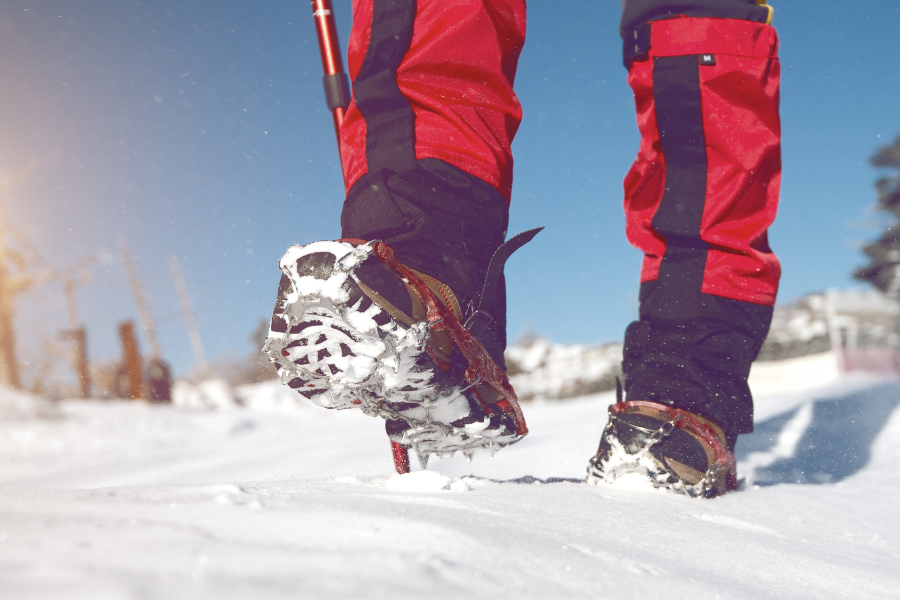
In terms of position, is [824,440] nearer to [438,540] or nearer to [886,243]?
[438,540]

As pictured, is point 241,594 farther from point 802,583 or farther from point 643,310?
point 643,310

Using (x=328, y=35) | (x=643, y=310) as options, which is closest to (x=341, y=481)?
(x=643, y=310)

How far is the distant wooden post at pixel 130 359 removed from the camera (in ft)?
22.3

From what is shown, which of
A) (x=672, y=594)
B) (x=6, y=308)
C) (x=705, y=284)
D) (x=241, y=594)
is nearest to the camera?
(x=241, y=594)

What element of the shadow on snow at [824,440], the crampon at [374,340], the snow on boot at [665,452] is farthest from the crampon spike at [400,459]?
the shadow on snow at [824,440]

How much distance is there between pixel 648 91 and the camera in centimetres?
110

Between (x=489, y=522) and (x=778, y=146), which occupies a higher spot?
(x=778, y=146)

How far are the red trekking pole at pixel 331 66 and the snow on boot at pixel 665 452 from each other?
3.24 ft

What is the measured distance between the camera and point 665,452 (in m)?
0.92

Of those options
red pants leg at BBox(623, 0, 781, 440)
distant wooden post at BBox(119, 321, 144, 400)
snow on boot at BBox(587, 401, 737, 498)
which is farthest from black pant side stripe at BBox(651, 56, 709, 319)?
distant wooden post at BBox(119, 321, 144, 400)

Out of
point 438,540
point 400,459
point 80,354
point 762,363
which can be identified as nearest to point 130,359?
point 80,354

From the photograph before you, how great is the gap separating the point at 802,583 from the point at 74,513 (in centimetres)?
58

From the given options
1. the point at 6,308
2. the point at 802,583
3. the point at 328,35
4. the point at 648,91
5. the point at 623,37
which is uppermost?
the point at 328,35

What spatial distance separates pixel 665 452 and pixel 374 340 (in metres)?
0.56
